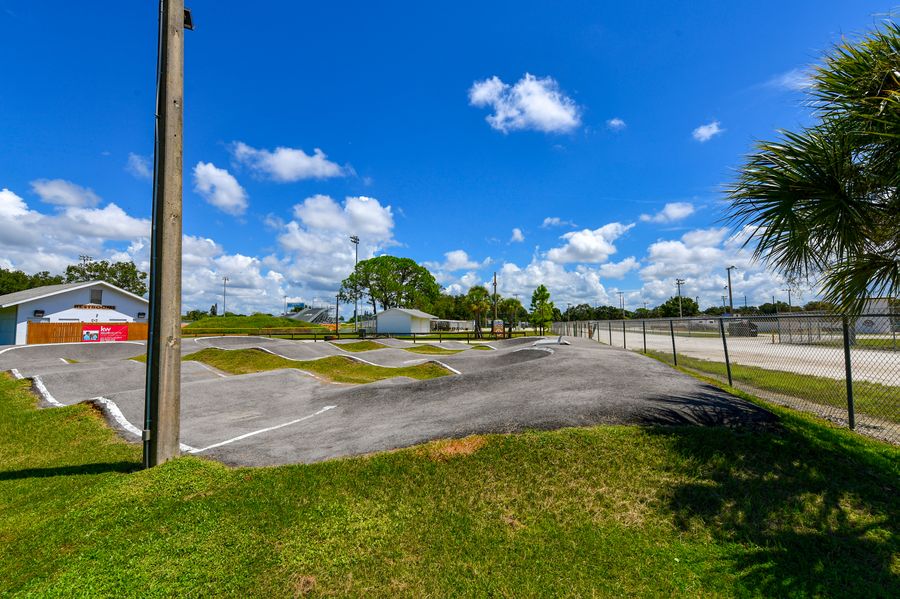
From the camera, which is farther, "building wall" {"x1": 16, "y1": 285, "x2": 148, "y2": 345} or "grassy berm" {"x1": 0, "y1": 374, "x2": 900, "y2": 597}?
"building wall" {"x1": 16, "y1": 285, "x2": 148, "y2": 345}

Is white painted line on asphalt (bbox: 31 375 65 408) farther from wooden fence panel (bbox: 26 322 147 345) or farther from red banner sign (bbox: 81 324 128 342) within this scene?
red banner sign (bbox: 81 324 128 342)

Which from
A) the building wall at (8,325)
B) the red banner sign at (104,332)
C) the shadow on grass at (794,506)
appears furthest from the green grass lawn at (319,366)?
the building wall at (8,325)

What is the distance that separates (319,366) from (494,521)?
1626 centimetres

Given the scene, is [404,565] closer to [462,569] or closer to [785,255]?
[462,569]

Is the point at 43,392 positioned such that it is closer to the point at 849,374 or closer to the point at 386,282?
the point at 849,374

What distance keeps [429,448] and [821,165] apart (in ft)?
20.3

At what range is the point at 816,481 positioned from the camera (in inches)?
162

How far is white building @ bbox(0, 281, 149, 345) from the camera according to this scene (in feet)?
96.7

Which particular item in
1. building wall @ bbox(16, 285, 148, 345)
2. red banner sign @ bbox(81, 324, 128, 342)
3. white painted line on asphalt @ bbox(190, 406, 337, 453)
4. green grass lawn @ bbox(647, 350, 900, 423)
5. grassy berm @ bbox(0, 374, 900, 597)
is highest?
building wall @ bbox(16, 285, 148, 345)

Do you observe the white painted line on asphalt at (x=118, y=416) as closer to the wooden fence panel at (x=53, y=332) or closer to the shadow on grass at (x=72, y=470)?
the shadow on grass at (x=72, y=470)

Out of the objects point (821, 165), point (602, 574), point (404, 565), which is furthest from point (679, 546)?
point (821, 165)

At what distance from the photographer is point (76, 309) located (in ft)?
106

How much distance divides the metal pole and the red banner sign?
36243 millimetres

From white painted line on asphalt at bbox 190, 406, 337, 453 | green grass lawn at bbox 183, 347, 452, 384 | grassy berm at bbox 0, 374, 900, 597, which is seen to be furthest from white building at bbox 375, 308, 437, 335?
grassy berm at bbox 0, 374, 900, 597
